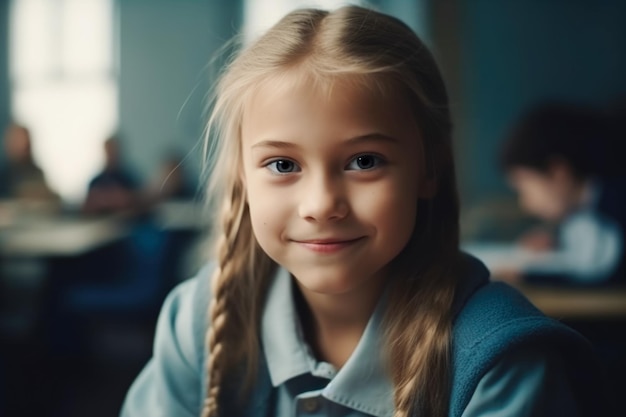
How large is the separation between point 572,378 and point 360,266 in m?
0.21

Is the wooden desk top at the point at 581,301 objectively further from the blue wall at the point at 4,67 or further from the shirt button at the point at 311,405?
the blue wall at the point at 4,67

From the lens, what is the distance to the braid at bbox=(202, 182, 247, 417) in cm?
72

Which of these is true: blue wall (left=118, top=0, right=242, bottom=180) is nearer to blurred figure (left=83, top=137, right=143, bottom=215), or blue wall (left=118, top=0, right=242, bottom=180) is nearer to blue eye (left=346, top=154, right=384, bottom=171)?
blurred figure (left=83, top=137, right=143, bottom=215)

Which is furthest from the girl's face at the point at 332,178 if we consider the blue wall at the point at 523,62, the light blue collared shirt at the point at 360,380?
the blue wall at the point at 523,62

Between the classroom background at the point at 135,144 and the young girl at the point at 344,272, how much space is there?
0.32 feet

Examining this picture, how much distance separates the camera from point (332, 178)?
1.94 feet

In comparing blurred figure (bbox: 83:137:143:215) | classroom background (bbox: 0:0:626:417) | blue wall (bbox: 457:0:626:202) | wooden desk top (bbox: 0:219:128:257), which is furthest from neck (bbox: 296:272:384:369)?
blue wall (bbox: 457:0:626:202)

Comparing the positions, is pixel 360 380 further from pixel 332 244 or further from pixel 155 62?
pixel 155 62

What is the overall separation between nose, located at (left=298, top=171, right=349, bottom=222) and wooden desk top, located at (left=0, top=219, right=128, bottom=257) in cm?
299

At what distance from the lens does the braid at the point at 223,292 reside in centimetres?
72

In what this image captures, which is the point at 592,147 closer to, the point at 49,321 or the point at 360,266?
the point at 360,266

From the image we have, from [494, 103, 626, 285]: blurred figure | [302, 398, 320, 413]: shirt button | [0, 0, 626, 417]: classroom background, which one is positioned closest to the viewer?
[302, 398, 320, 413]: shirt button

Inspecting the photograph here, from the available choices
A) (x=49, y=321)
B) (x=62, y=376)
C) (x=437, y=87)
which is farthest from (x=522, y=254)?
(x=49, y=321)

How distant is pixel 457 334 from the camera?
64 cm
